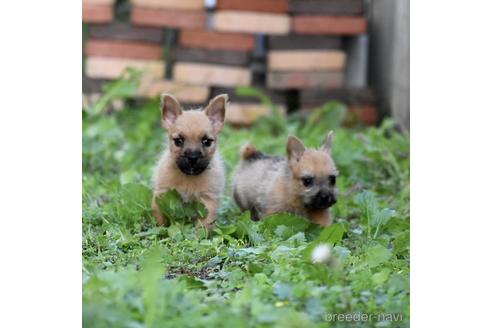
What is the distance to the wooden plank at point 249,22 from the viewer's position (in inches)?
433

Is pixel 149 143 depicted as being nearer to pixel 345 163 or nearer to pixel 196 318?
pixel 345 163

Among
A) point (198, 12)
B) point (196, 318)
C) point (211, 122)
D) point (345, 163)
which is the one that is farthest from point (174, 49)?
point (196, 318)

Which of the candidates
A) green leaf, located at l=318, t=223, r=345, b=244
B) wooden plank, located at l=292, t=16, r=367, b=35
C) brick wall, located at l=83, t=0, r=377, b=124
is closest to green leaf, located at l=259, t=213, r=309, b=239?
green leaf, located at l=318, t=223, r=345, b=244

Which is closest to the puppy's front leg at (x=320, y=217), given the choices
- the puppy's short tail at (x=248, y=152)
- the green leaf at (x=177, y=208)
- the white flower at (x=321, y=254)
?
the green leaf at (x=177, y=208)

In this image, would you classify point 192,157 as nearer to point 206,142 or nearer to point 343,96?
point 206,142

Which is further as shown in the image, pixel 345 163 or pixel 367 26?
pixel 367 26

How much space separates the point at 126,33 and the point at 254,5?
5.43 ft

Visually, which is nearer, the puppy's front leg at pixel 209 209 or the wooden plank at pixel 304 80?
the puppy's front leg at pixel 209 209

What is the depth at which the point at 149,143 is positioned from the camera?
9.48 metres

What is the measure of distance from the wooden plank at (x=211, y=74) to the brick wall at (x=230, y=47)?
1 cm

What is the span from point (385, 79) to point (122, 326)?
7699 mm

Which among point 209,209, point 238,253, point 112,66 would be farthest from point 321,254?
point 112,66

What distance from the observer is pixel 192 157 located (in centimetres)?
620

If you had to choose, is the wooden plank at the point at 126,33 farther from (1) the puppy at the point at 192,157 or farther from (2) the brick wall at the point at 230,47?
(1) the puppy at the point at 192,157
